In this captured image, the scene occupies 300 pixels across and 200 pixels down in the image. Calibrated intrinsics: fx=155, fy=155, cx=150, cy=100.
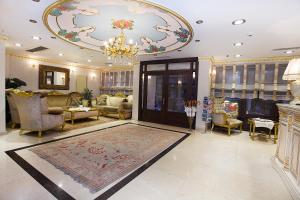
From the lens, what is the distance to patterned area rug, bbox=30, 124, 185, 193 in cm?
234

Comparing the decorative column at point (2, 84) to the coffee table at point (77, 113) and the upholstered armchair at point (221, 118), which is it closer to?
the coffee table at point (77, 113)

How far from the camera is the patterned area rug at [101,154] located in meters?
2.34

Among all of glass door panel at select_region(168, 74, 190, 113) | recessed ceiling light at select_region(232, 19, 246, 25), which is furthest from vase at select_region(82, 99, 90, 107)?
recessed ceiling light at select_region(232, 19, 246, 25)

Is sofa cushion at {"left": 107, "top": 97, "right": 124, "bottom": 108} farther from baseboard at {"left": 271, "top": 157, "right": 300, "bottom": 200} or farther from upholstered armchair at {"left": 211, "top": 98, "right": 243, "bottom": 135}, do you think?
baseboard at {"left": 271, "top": 157, "right": 300, "bottom": 200}

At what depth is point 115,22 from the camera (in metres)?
3.19

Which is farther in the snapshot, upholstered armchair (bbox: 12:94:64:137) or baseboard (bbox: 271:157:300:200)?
upholstered armchair (bbox: 12:94:64:137)

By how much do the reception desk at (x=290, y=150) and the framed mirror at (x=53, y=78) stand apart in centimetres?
855

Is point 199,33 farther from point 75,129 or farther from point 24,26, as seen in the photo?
point 75,129

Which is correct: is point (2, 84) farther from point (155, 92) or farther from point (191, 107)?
point (191, 107)

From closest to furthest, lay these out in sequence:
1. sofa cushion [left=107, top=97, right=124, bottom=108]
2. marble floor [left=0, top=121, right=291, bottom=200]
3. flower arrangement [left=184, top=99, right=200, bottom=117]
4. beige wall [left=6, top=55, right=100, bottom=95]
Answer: marble floor [left=0, top=121, right=291, bottom=200], flower arrangement [left=184, top=99, right=200, bottom=117], beige wall [left=6, top=55, right=100, bottom=95], sofa cushion [left=107, top=97, right=124, bottom=108]

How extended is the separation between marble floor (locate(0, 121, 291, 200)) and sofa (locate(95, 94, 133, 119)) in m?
3.44

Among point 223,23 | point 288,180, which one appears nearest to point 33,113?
point 223,23

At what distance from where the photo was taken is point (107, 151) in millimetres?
3238

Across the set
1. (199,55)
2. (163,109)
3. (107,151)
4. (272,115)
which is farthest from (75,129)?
(272,115)
